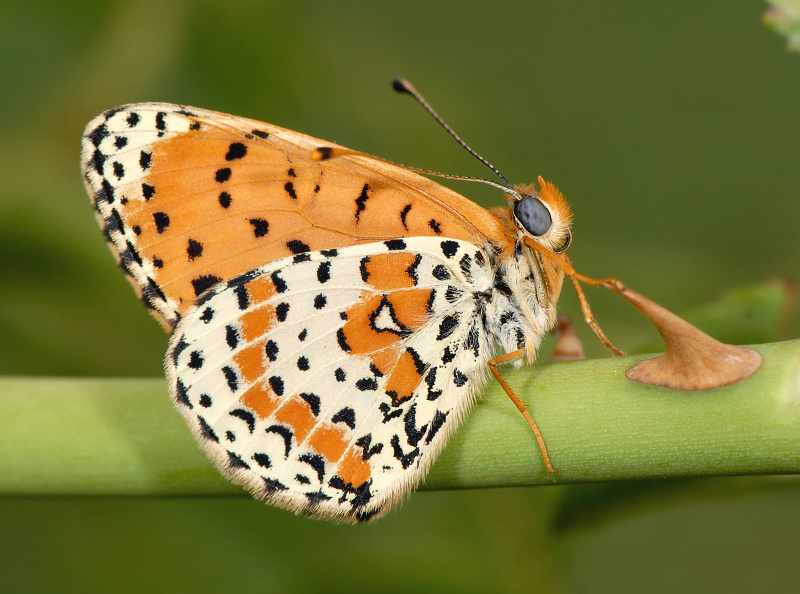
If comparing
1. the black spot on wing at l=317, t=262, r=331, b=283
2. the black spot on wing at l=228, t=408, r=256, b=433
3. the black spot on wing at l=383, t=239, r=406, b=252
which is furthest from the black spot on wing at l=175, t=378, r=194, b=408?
the black spot on wing at l=383, t=239, r=406, b=252

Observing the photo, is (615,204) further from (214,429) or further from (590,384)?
(214,429)

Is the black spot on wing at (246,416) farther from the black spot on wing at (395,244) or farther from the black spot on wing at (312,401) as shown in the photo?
A: the black spot on wing at (395,244)

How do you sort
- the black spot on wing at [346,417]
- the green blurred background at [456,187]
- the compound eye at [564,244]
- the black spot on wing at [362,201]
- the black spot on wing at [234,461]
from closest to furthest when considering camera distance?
1. the black spot on wing at [234,461]
2. the black spot on wing at [346,417]
3. the black spot on wing at [362,201]
4. the compound eye at [564,244]
5. the green blurred background at [456,187]

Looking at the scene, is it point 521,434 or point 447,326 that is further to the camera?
point 447,326

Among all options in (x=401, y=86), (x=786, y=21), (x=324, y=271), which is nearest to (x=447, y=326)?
(x=324, y=271)

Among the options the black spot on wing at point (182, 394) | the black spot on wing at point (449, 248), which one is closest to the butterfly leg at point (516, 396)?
the black spot on wing at point (449, 248)

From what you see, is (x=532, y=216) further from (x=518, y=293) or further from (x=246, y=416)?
(x=246, y=416)

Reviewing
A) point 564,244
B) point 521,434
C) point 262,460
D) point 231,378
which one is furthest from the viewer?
point 564,244

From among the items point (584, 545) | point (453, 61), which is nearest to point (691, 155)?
point (453, 61)
